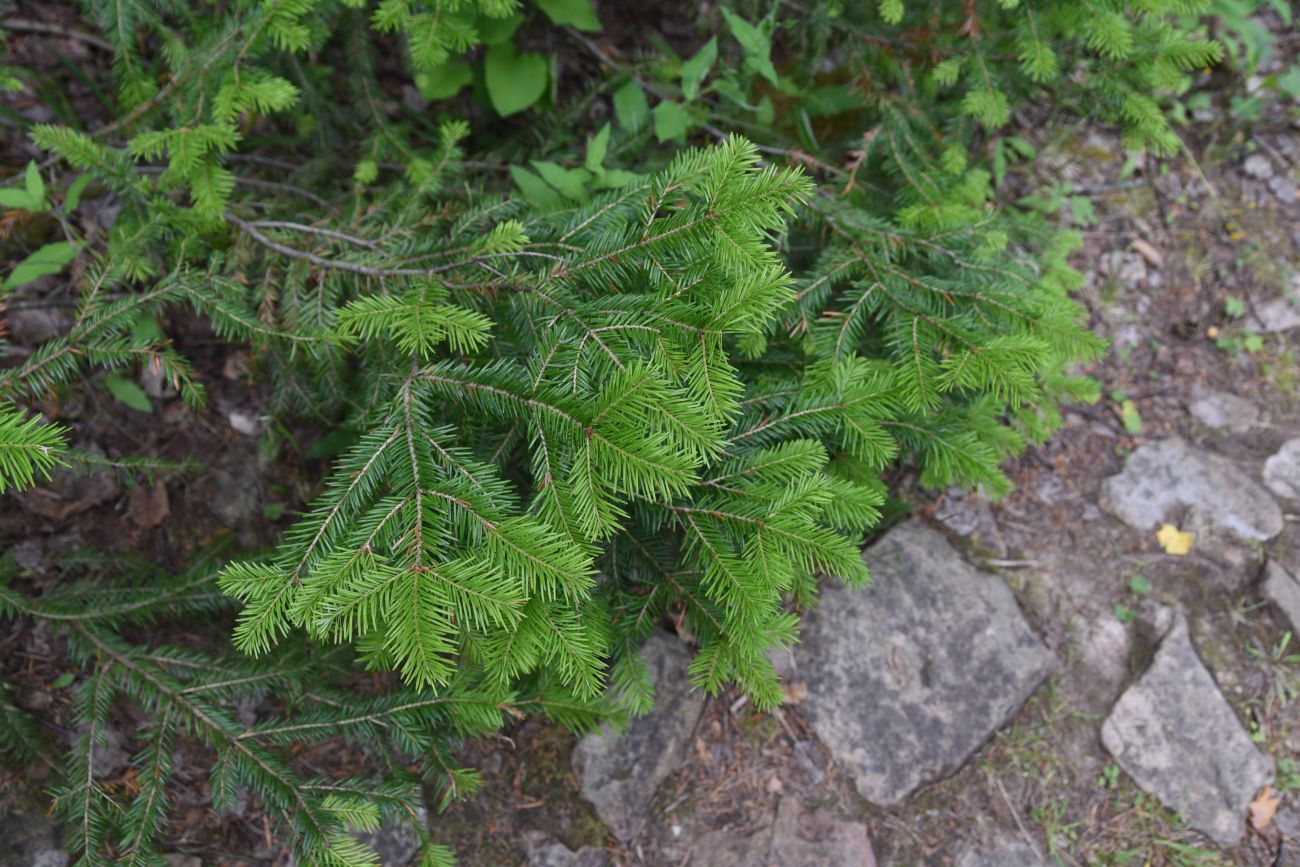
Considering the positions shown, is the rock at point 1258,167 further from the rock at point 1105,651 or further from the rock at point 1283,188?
the rock at point 1105,651

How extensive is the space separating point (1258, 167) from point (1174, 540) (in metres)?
2.09

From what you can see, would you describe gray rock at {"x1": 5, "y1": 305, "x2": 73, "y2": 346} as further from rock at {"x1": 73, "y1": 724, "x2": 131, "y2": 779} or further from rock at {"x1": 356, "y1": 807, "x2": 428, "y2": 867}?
rock at {"x1": 356, "y1": 807, "x2": 428, "y2": 867}

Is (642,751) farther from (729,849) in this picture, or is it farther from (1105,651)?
(1105,651)

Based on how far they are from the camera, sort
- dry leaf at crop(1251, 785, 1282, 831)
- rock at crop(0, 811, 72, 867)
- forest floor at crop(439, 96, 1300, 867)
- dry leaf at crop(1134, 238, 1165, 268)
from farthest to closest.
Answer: dry leaf at crop(1134, 238, 1165, 268), dry leaf at crop(1251, 785, 1282, 831), forest floor at crop(439, 96, 1300, 867), rock at crop(0, 811, 72, 867)

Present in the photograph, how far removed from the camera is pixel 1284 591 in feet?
10.0

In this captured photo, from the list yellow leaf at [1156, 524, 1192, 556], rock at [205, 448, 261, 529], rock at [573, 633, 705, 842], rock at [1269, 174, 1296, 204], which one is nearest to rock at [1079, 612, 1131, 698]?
yellow leaf at [1156, 524, 1192, 556]

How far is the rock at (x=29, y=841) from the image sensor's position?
2.18 m

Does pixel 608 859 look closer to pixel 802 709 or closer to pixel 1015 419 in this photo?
pixel 802 709

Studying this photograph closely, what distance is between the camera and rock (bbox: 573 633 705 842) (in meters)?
2.57

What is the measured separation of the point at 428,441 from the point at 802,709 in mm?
1807

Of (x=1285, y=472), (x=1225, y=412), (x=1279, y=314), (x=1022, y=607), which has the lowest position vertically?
(x=1022, y=607)

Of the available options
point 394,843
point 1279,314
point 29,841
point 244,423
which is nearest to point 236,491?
point 244,423

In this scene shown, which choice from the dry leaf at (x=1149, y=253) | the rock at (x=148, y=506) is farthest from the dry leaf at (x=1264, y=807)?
the rock at (x=148, y=506)

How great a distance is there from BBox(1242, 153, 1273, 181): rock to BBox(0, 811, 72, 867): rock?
17.9 feet
